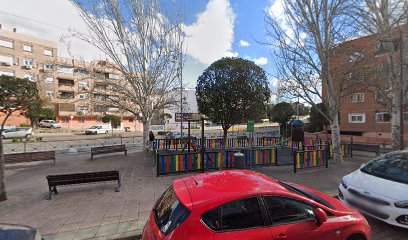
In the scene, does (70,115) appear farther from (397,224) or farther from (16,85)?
(397,224)

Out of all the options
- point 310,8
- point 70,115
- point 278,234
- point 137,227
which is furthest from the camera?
point 70,115

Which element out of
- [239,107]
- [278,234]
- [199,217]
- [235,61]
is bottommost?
[278,234]

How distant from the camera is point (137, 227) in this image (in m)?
4.21

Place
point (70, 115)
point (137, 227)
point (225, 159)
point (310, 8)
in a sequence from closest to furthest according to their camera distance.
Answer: point (137, 227) < point (225, 159) < point (310, 8) < point (70, 115)

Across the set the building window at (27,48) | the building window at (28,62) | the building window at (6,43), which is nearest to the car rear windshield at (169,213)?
the building window at (28,62)

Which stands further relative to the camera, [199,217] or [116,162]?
[116,162]

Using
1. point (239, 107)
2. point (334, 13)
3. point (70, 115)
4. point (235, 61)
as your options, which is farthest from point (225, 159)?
point (70, 115)

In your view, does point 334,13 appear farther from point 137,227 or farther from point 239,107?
point 137,227

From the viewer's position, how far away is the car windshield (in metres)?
4.45

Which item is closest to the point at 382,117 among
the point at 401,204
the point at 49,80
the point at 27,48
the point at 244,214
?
the point at 401,204

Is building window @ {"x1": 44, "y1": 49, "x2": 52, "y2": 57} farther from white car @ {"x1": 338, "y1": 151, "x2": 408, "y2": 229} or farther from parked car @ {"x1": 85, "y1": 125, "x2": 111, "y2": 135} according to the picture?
white car @ {"x1": 338, "y1": 151, "x2": 408, "y2": 229}

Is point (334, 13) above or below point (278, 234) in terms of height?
above

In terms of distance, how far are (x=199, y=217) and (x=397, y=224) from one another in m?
3.94

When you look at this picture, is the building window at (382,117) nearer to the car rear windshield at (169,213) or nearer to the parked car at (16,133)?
the car rear windshield at (169,213)
